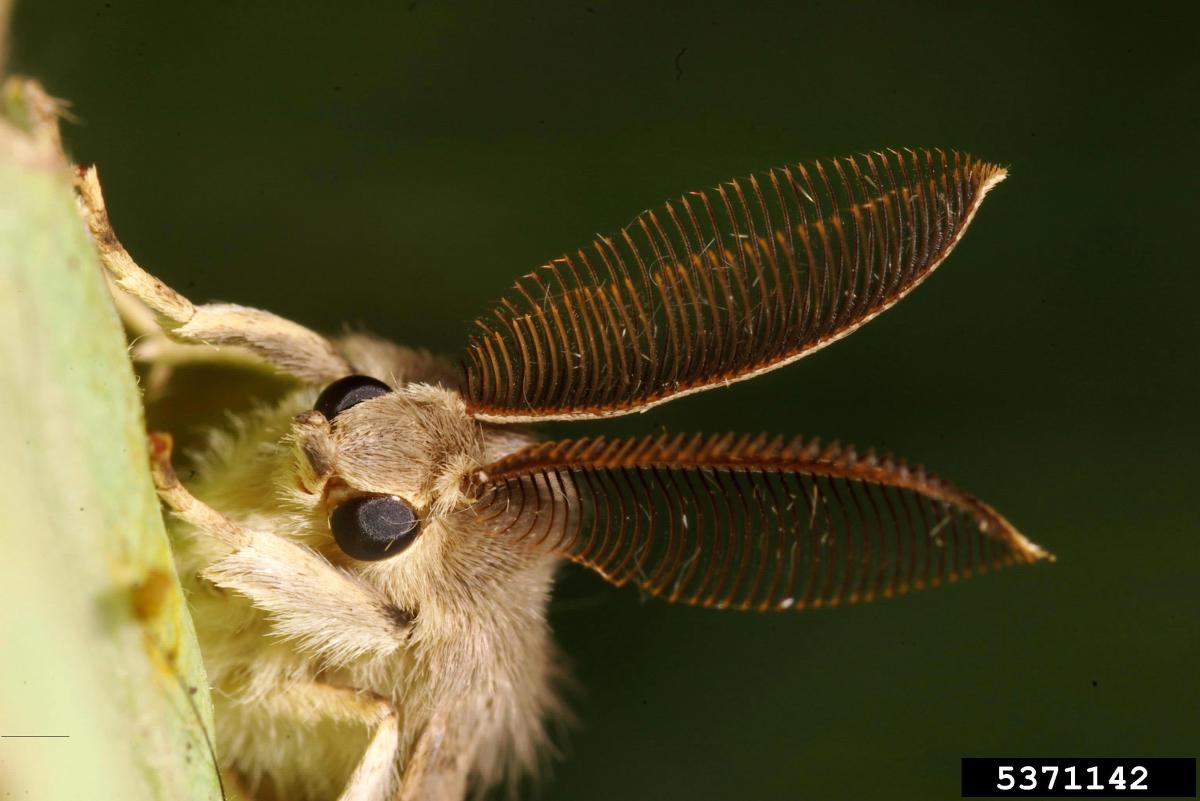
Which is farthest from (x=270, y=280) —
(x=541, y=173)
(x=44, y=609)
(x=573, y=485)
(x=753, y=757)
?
(x=753, y=757)

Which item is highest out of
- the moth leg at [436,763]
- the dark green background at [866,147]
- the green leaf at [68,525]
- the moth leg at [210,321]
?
the dark green background at [866,147]

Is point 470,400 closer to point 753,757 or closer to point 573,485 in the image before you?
point 573,485

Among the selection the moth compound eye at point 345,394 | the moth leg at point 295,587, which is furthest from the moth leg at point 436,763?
the moth compound eye at point 345,394

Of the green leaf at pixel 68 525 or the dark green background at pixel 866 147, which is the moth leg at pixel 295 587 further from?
the dark green background at pixel 866 147

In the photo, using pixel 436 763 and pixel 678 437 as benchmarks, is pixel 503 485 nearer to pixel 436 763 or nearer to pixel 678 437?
pixel 678 437

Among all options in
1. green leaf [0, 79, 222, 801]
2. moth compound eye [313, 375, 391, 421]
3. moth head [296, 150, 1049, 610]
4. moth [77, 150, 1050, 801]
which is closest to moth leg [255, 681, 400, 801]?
moth [77, 150, 1050, 801]

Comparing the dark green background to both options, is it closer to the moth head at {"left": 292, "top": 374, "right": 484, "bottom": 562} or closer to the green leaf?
the moth head at {"left": 292, "top": 374, "right": 484, "bottom": 562}

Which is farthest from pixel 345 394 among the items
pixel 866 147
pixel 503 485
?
pixel 866 147

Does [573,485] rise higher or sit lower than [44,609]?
higher
